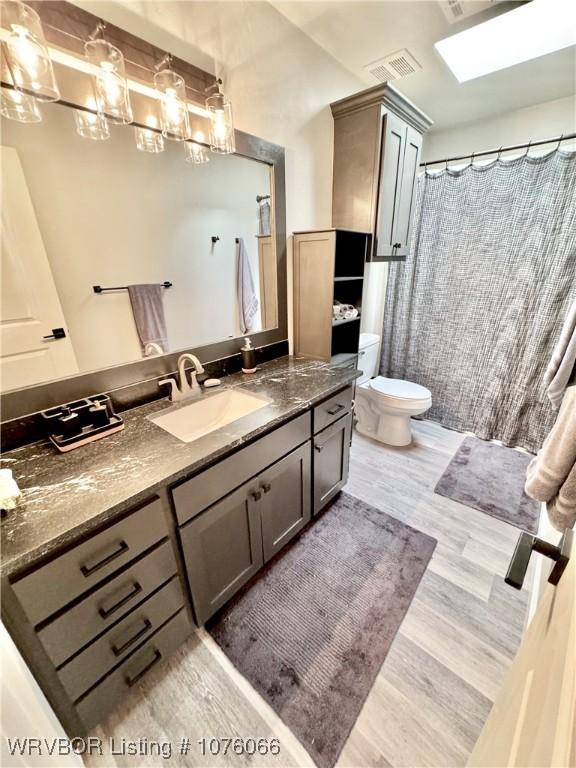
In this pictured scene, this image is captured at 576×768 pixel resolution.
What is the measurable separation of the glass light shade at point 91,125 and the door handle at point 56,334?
2.22ft

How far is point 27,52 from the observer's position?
34.2 inches

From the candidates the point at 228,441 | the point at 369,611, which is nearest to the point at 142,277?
the point at 228,441

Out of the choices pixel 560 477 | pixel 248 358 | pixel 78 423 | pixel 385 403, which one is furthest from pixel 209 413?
pixel 385 403

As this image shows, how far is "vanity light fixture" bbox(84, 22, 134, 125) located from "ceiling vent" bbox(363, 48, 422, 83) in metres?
1.51

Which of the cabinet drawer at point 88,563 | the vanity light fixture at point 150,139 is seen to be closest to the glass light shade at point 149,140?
the vanity light fixture at point 150,139

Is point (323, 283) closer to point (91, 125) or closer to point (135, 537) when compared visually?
point (91, 125)

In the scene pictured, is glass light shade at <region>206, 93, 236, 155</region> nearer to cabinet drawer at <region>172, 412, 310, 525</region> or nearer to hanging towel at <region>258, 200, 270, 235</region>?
hanging towel at <region>258, 200, 270, 235</region>

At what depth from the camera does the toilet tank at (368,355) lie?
2477mm

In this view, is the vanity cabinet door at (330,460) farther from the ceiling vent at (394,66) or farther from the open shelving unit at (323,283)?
the ceiling vent at (394,66)

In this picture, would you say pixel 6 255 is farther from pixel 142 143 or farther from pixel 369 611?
pixel 369 611

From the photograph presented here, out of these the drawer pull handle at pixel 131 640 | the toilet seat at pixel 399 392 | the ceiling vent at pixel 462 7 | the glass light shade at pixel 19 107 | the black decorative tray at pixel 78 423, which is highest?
the ceiling vent at pixel 462 7

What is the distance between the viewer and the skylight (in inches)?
52.9

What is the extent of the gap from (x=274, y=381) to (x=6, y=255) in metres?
1.09

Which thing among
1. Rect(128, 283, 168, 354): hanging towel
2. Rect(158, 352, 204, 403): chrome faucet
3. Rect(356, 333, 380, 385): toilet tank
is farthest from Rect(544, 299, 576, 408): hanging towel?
Rect(128, 283, 168, 354): hanging towel
